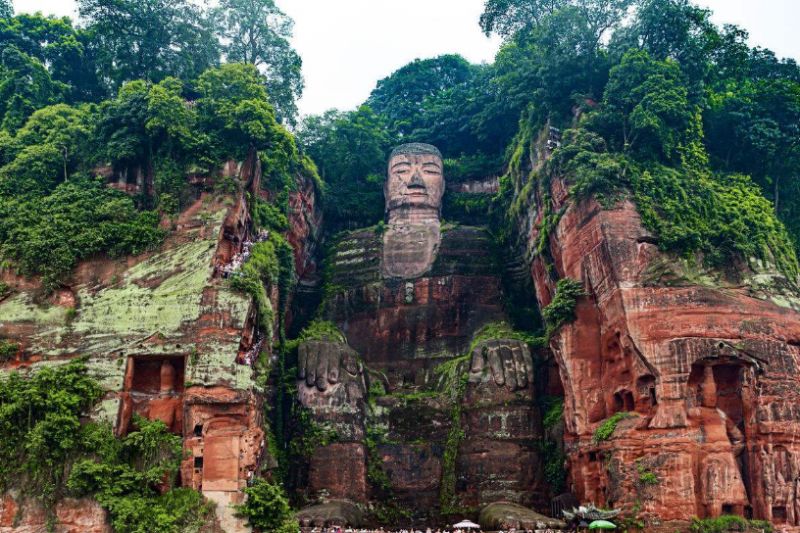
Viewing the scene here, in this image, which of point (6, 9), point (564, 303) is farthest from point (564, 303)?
point (6, 9)

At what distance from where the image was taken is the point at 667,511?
20.6m

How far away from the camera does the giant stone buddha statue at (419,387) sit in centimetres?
2431

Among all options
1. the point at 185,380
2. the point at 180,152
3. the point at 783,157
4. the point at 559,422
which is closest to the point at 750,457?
the point at 559,422

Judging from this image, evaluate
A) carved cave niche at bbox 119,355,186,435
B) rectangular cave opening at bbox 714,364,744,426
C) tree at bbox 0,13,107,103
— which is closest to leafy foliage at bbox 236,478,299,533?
carved cave niche at bbox 119,355,186,435

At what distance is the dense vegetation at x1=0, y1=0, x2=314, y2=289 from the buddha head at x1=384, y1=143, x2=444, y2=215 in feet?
11.9

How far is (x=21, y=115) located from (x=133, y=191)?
6.01 metres

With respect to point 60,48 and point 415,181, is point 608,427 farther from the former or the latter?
point 60,48

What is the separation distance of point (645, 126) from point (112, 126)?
16.3 m

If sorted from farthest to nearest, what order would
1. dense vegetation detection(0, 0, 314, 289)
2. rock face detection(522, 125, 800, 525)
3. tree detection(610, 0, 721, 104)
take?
tree detection(610, 0, 721, 104), dense vegetation detection(0, 0, 314, 289), rock face detection(522, 125, 800, 525)

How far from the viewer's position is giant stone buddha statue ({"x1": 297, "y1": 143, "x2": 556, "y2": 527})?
2431 centimetres

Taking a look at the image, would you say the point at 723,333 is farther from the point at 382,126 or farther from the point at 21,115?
the point at 21,115

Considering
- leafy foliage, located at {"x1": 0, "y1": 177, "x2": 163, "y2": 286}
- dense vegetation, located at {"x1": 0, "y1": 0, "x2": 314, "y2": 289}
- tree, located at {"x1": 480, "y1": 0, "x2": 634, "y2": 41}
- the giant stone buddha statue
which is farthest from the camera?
tree, located at {"x1": 480, "y1": 0, "x2": 634, "y2": 41}

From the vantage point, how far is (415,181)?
3294 centimetres

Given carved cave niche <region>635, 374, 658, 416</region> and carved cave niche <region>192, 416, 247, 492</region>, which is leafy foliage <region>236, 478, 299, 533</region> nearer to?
carved cave niche <region>192, 416, 247, 492</region>
